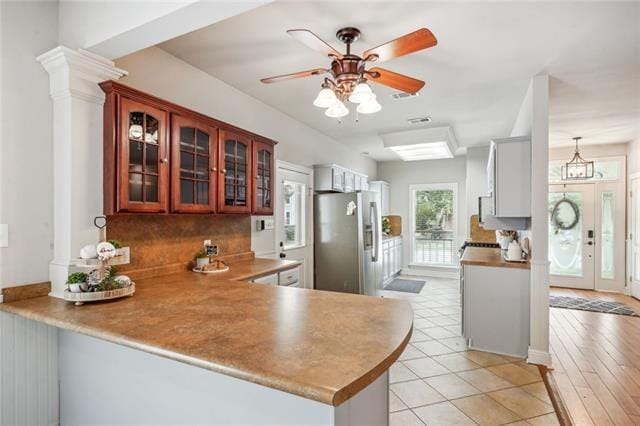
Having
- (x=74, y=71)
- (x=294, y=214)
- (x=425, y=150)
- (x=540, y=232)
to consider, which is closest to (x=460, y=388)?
(x=540, y=232)

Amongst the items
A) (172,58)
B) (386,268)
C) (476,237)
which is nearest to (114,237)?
(172,58)

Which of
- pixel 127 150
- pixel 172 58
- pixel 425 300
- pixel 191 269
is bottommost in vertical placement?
pixel 425 300

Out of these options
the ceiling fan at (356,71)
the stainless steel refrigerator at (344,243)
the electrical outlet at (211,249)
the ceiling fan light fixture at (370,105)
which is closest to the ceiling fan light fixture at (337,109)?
the ceiling fan at (356,71)

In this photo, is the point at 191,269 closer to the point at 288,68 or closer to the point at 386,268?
the point at 288,68

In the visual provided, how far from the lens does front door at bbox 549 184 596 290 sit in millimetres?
6047

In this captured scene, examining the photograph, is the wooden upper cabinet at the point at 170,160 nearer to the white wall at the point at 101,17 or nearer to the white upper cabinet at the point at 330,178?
the white wall at the point at 101,17

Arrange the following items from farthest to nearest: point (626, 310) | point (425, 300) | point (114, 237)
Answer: point (425, 300) < point (626, 310) < point (114, 237)

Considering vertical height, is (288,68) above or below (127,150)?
above

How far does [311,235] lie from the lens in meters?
4.80

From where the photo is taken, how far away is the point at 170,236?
8.84 feet

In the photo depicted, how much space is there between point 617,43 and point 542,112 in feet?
2.24

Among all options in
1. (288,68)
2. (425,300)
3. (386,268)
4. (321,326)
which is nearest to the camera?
(321,326)

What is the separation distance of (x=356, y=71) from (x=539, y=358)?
2940mm

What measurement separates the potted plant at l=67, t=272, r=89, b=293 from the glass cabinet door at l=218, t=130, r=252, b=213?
1152mm
